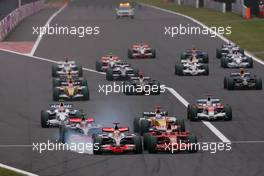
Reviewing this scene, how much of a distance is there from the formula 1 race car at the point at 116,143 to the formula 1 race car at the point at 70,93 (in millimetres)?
13802

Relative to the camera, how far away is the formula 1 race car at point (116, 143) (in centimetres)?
3512

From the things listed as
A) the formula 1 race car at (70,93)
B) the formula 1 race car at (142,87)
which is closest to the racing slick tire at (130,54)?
the formula 1 race car at (142,87)

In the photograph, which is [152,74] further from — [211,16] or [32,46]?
[211,16]

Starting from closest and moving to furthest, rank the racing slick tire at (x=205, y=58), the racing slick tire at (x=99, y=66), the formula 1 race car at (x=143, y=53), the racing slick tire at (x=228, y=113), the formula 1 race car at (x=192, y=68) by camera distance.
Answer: the racing slick tire at (x=228, y=113) → the formula 1 race car at (x=192, y=68) → the racing slick tire at (x=99, y=66) → the racing slick tire at (x=205, y=58) → the formula 1 race car at (x=143, y=53)

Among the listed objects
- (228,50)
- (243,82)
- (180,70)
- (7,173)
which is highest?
(228,50)

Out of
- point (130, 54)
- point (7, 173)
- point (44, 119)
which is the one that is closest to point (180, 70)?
point (130, 54)

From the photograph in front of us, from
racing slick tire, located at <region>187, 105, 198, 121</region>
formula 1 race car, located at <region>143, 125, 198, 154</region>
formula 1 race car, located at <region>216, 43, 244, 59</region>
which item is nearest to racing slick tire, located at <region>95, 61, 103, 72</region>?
formula 1 race car, located at <region>216, 43, 244, 59</region>

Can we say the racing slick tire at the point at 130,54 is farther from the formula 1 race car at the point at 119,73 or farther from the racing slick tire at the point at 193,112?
the racing slick tire at the point at 193,112

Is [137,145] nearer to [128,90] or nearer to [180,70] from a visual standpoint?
[128,90]

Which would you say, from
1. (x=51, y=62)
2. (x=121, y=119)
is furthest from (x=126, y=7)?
(x=121, y=119)

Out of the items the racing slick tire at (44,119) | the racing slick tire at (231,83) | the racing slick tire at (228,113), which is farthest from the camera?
the racing slick tire at (231,83)

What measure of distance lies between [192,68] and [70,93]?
12256 millimetres

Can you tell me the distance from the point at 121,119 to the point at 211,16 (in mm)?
69403

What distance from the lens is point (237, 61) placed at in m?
64.1
